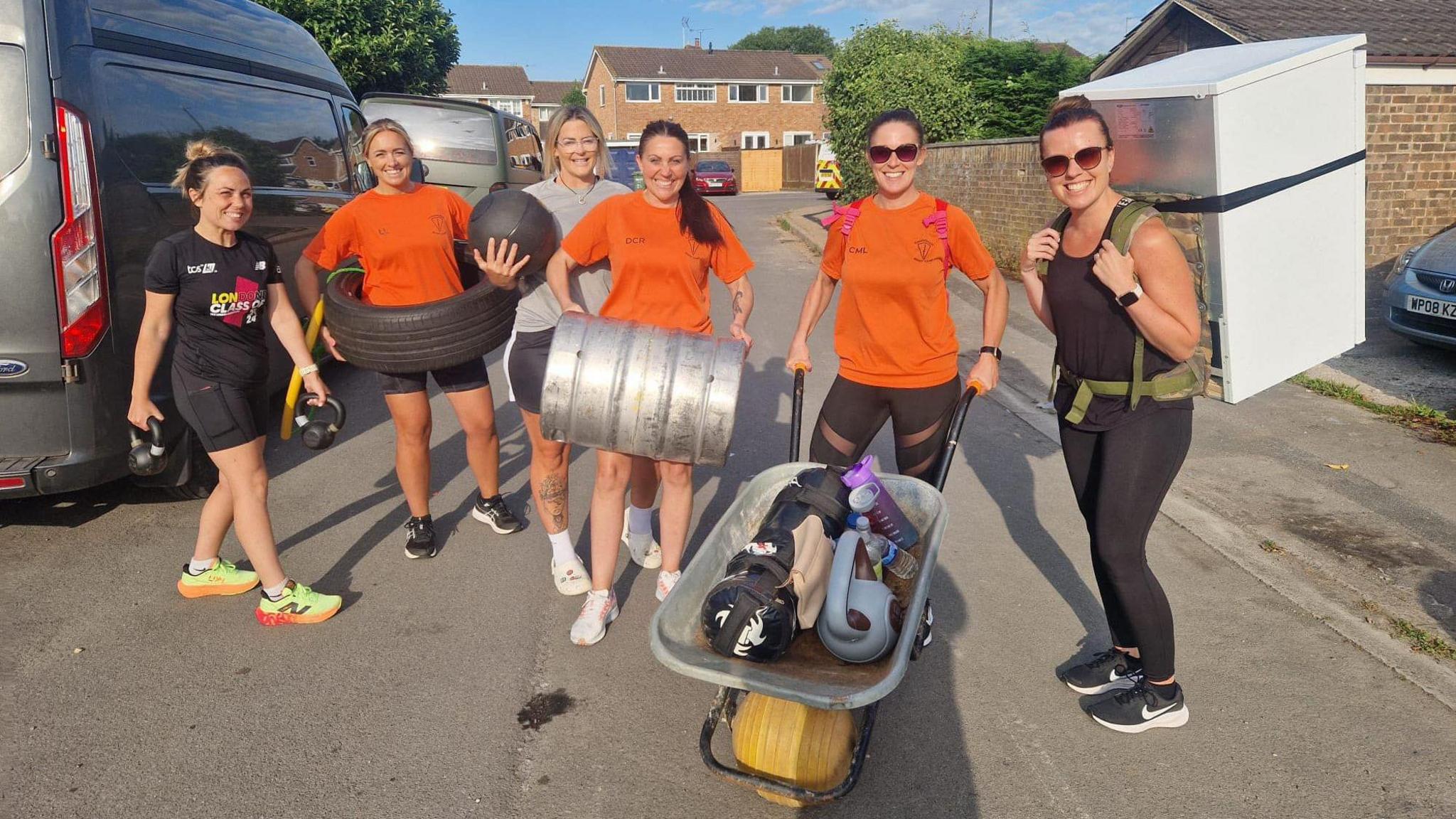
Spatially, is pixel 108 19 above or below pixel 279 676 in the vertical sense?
above

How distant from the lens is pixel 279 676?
3.55 meters

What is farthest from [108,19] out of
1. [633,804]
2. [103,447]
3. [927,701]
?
[927,701]

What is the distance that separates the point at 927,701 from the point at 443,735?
169 centimetres

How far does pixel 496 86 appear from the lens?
75.9 metres

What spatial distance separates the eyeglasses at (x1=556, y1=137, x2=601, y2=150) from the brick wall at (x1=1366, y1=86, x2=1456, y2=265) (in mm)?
9667

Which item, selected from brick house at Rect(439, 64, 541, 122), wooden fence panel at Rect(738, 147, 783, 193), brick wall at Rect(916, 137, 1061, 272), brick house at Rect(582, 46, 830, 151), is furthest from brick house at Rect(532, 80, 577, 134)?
brick wall at Rect(916, 137, 1061, 272)

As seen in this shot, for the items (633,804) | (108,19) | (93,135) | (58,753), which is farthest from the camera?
(108,19)

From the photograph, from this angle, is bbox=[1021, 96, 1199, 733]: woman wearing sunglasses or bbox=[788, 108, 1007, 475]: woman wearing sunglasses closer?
bbox=[1021, 96, 1199, 733]: woman wearing sunglasses

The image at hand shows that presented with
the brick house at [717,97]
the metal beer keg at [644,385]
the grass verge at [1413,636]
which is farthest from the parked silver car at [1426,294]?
the brick house at [717,97]

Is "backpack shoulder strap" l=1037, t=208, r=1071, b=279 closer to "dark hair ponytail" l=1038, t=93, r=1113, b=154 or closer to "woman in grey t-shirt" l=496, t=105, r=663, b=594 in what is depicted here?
"dark hair ponytail" l=1038, t=93, r=1113, b=154

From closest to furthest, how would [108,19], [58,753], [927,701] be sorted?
[58,753] → [927,701] → [108,19]

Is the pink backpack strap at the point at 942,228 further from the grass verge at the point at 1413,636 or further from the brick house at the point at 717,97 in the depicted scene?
the brick house at the point at 717,97

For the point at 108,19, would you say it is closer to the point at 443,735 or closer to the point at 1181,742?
the point at 443,735

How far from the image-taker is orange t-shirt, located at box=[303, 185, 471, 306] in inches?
159
